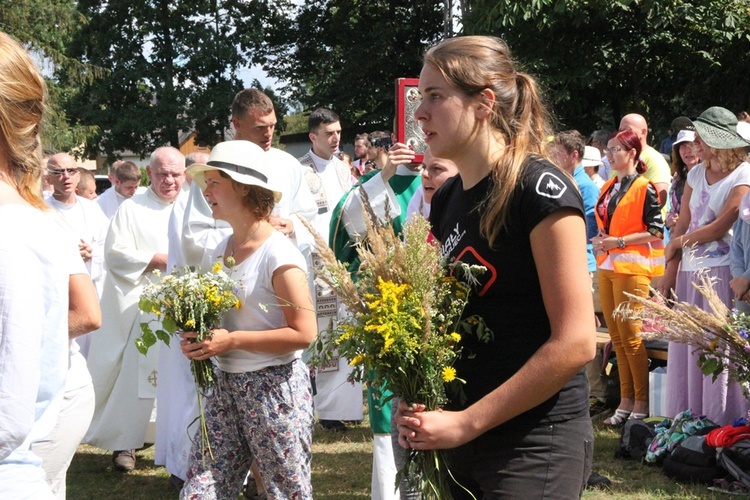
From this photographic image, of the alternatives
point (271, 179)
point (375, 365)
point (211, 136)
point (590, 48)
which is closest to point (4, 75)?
point (375, 365)

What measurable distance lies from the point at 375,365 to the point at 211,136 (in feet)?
119

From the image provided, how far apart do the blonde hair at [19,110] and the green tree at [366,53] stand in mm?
29485

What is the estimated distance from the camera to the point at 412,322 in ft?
7.32

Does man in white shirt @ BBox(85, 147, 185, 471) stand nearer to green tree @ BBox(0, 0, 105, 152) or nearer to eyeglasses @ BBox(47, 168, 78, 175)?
eyeglasses @ BBox(47, 168, 78, 175)

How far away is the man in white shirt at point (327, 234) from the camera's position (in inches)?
280

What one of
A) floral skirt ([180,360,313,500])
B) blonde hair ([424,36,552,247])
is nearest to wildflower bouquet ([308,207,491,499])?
blonde hair ([424,36,552,247])

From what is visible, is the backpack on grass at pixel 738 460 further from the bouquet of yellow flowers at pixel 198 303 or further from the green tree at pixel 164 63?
the green tree at pixel 164 63

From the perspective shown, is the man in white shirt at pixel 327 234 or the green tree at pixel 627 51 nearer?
the man in white shirt at pixel 327 234

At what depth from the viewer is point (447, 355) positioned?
7.41ft

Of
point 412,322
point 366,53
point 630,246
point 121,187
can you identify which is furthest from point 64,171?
point 366,53

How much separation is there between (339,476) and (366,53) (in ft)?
92.1

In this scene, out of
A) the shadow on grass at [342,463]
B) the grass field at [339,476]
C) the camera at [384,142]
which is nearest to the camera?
the grass field at [339,476]

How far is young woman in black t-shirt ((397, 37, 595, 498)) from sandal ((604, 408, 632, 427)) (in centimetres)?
522


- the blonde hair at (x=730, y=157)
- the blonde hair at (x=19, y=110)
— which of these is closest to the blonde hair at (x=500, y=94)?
the blonde hair at (x=19, y=110)
